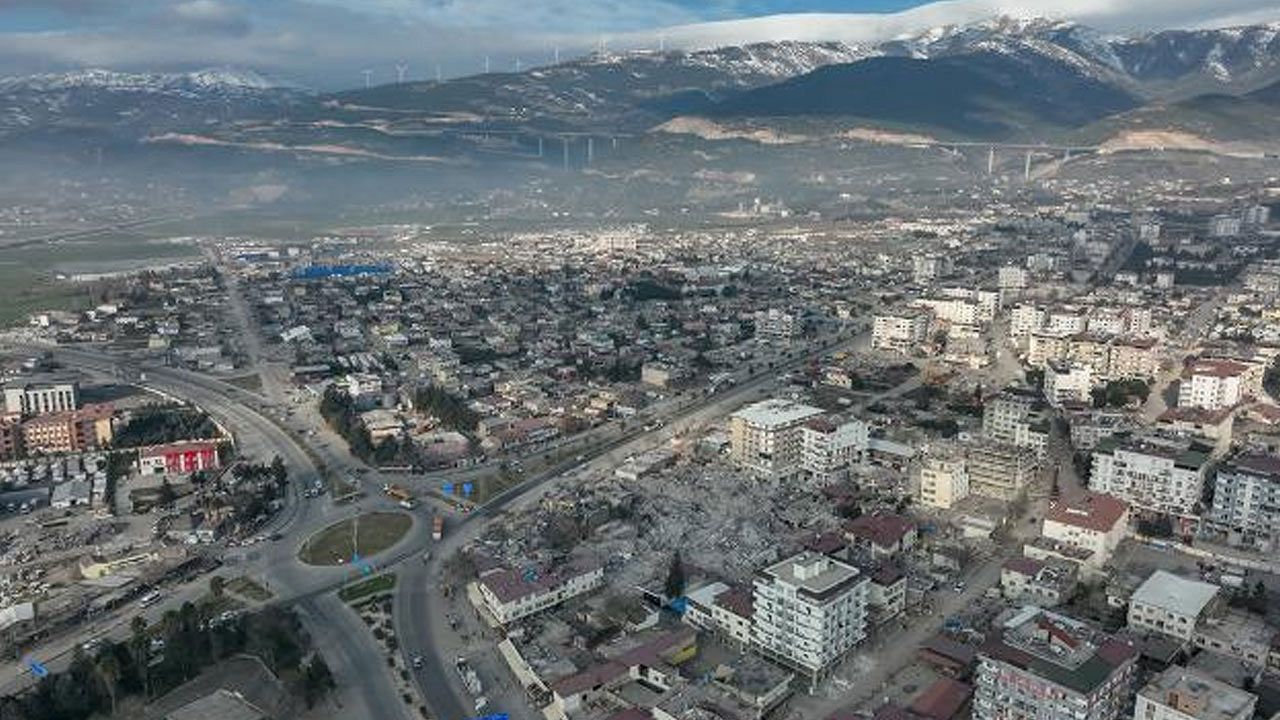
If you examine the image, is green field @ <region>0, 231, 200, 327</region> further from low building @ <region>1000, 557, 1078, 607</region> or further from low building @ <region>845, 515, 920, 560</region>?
low building @ <region>1000, 557, 1078, 607</region>

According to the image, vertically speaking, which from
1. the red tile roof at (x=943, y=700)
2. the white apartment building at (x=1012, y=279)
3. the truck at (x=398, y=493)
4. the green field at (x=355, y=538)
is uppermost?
the white apartment building at (x=1012, y=279)

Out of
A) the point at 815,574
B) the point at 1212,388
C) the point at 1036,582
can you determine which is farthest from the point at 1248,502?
the point at 815,574

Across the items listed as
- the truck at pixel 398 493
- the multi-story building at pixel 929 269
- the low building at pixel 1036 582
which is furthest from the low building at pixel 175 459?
the multi-story building at pixel 929 269

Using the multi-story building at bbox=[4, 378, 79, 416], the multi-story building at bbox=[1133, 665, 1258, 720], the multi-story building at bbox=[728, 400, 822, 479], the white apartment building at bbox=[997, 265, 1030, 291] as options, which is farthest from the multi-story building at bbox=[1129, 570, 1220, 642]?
the white apartment building at bbox=[997, 265, 1030, 291]

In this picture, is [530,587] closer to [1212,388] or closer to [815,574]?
[815,574]

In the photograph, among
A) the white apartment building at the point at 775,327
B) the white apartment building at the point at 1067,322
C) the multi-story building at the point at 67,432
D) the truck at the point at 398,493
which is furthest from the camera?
the white apartment building at the point at 775,327

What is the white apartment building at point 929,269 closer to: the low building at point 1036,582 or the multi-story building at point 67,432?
the low building at point 1036,582
